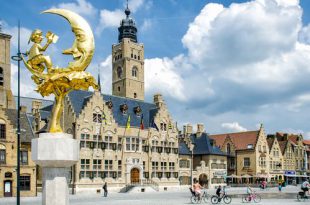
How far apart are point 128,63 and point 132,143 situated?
142 feet

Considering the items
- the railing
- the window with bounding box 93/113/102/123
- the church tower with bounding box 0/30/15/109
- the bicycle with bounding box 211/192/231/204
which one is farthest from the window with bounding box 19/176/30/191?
the bicycle with bounding box 211/192/231/204

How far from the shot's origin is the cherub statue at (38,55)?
15023mm

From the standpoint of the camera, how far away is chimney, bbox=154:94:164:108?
234ft

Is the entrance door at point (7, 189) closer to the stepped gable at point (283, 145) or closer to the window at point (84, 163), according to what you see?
the window at point (84, 163)

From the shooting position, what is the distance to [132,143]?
64125 millimetres

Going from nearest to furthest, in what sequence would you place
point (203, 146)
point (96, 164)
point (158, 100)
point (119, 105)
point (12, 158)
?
point (12, 158), point (96, 164), point (119, 105), point (158, 100), point (203, 146)

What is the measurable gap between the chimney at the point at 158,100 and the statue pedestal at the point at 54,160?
187 ft

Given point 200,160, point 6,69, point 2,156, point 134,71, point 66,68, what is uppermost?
point 134,71

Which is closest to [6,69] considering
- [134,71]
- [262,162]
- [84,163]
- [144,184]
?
[84,163]

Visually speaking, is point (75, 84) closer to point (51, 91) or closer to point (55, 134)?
point (51, 91)

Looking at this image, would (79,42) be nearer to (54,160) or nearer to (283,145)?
(54,160)

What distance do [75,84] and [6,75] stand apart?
190ft

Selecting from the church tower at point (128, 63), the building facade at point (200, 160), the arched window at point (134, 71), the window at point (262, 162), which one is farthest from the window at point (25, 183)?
the arched window at point (134, 71)

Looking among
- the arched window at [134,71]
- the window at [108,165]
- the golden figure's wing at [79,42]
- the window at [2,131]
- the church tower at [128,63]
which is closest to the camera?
the golden figure's wing at [79,42]
